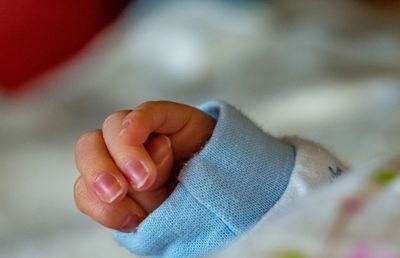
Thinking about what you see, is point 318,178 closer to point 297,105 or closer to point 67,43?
point 297,105

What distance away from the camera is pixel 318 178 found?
502mm

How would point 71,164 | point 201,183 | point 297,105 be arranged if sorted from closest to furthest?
point 201,183 → point 71,164 → point 297,105

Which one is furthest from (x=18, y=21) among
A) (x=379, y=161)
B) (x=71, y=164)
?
(x=379, y=161)

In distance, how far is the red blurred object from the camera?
3.72ft

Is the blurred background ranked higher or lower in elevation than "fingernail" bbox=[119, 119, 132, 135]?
lower

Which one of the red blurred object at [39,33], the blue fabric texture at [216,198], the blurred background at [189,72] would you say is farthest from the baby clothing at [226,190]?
the red blurred object at [39,33]

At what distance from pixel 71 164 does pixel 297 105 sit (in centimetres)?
28

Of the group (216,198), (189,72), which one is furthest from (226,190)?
(189,72)

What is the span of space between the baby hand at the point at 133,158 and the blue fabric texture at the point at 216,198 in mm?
14

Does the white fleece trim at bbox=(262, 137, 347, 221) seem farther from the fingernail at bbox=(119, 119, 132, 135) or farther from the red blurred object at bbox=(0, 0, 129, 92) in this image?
the red blurred object at bbox=(0, 0, 129, 92)

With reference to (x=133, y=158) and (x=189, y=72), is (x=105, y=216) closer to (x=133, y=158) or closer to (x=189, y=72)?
(x=133, y=158)

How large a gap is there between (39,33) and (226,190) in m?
0.74

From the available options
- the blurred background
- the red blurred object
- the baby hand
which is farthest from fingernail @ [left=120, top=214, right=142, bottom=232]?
the red blurred object

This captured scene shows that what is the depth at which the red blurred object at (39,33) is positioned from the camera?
113 centimetres
